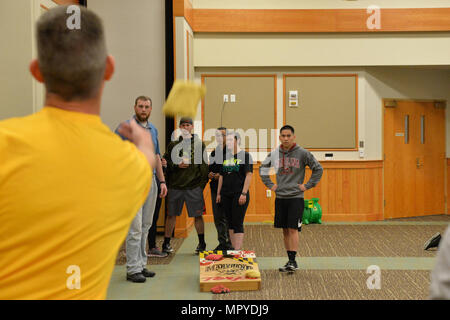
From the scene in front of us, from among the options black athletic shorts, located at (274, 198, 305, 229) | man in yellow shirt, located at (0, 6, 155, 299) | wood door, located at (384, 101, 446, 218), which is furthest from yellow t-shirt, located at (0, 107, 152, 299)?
wood door, located at (384, 101, 446, 218)

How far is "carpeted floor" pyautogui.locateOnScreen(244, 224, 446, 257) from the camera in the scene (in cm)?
589

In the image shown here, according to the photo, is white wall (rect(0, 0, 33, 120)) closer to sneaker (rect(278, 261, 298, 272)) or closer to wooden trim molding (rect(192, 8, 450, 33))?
sneaker (rect(278, 261, 298, 272))

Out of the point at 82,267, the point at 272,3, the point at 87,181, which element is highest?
the point at 272,3

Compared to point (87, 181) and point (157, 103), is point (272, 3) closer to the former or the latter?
point (157, 103)

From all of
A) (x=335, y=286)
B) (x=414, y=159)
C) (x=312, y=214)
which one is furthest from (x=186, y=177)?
(x=414, y=159)

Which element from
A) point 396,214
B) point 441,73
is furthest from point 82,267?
point 441,73

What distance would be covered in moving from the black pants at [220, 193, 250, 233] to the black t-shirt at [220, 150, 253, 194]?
0.27 feet

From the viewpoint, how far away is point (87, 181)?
2.94ft

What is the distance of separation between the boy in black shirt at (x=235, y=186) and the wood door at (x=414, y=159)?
4195mm

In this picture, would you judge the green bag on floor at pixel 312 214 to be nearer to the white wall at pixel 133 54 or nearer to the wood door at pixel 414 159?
the wood door at pixel 414 159

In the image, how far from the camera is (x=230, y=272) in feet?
14.5

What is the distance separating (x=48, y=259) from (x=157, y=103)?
236 inches

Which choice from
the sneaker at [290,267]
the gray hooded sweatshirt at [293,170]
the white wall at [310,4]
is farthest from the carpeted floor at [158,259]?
the white wall at [310,4]

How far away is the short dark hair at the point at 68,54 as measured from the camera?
90 cm
